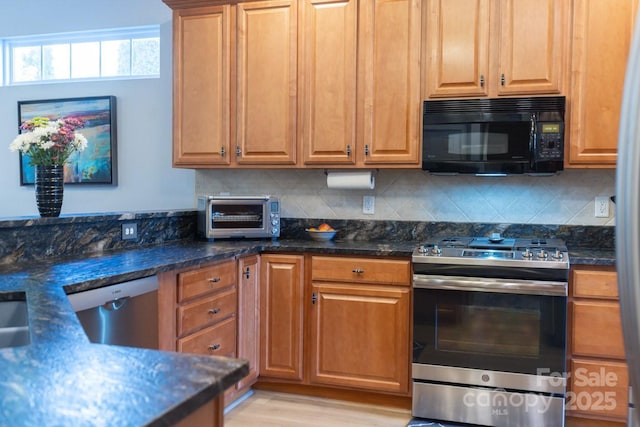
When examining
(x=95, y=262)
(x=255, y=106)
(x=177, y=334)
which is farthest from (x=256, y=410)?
(x=255, y=106)

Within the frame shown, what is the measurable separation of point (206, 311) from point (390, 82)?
1.63 m

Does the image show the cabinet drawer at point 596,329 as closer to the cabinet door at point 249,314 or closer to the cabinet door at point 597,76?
the cabinet door at point 597,76

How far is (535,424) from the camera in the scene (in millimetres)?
2664

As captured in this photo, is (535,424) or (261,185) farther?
(261,185)

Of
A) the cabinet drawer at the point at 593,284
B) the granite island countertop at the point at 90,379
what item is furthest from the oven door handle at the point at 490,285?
the granite island countertop at the point at 90,379

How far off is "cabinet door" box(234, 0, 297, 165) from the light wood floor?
140cm

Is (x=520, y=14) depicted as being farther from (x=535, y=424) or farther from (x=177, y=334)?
(x=177, y=334)

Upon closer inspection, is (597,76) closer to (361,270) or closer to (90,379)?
(361,270)

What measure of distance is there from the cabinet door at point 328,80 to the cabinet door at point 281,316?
0.68 metres

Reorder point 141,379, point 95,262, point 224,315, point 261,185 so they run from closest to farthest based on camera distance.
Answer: point 141,379 → point 95,262 → point 224,315 → point 261,185

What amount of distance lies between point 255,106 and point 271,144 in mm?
260

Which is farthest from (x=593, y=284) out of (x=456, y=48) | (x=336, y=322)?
(x=456, y=48)

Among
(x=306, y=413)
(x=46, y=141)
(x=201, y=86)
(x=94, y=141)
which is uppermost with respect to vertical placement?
(x=201, y=86)

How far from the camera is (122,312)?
2.15 m
